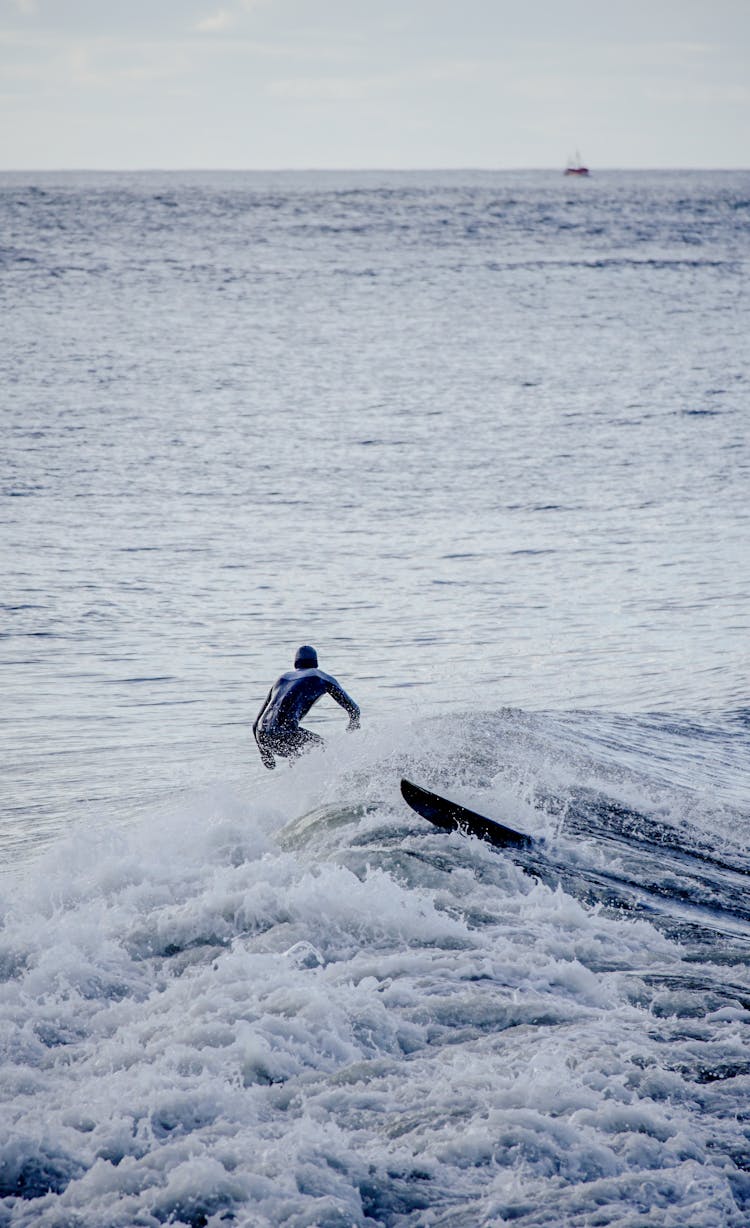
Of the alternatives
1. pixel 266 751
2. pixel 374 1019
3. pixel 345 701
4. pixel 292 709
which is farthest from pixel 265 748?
pixel 374 1019

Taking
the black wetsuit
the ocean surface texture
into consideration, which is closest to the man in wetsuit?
the black wetsuit

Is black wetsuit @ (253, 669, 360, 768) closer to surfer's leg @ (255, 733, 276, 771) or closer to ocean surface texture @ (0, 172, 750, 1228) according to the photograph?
surfer's leg @ (255, 733, 276, 771)

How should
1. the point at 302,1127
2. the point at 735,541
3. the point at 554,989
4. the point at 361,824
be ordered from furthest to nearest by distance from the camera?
the point at 735,541
the point at 361,824
the point at 554,989
the point at 302,1127

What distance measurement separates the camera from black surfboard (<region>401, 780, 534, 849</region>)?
10.8 metres

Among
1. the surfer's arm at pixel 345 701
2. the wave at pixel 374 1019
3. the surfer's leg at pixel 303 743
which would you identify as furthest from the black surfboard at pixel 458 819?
the surfer's leg at pixel 303 743

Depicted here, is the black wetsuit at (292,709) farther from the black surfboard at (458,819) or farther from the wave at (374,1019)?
the black surfboard at (458,819)

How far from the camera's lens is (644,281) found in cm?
7831

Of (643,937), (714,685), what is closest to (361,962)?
(643,937)

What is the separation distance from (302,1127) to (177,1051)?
1011 mm

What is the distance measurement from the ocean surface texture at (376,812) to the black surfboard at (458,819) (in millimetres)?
205

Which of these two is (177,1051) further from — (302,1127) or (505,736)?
(505,736)

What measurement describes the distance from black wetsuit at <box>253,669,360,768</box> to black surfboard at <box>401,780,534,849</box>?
265cm

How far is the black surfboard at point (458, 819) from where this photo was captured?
10836 mm

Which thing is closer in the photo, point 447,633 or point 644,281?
point 447,633
